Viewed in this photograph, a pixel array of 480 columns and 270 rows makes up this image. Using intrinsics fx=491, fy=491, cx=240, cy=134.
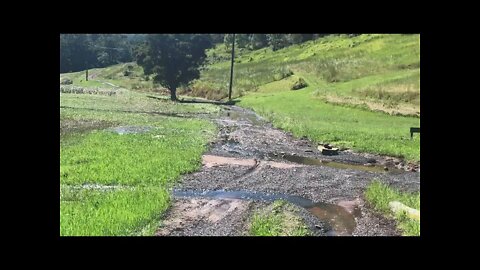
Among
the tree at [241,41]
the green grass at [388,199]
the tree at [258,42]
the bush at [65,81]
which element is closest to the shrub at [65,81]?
the bush at [65,81]

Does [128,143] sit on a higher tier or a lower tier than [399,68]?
lower

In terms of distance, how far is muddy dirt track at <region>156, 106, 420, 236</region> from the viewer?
899cm

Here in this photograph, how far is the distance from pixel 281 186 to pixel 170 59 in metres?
25.0

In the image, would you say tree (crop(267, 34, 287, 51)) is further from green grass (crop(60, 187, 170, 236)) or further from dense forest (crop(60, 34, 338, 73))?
green grass (crop(60, 187, 170, 236))

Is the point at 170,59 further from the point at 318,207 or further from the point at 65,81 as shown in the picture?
the point at 318,207

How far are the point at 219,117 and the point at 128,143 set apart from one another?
10302mm

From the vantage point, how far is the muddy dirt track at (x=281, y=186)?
8.99 metres

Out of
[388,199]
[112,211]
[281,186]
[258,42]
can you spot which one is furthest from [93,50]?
[388,199]

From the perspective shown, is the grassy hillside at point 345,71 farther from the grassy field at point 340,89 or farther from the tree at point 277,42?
the tree at point 277,42
